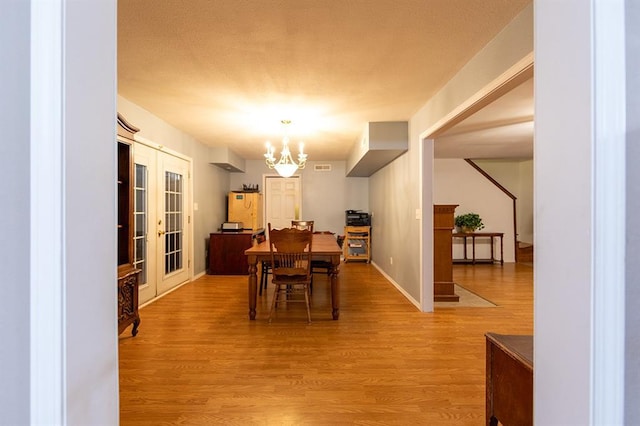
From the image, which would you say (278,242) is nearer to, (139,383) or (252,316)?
(252,316)

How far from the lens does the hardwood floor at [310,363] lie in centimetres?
179

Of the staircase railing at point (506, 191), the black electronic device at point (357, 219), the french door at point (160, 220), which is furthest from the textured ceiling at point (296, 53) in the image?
the staircase railing at point (506, 191)

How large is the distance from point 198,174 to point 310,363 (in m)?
4.05

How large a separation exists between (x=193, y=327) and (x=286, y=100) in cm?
248

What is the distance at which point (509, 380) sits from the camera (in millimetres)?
1091

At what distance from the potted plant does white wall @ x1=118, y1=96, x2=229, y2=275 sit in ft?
16.4
